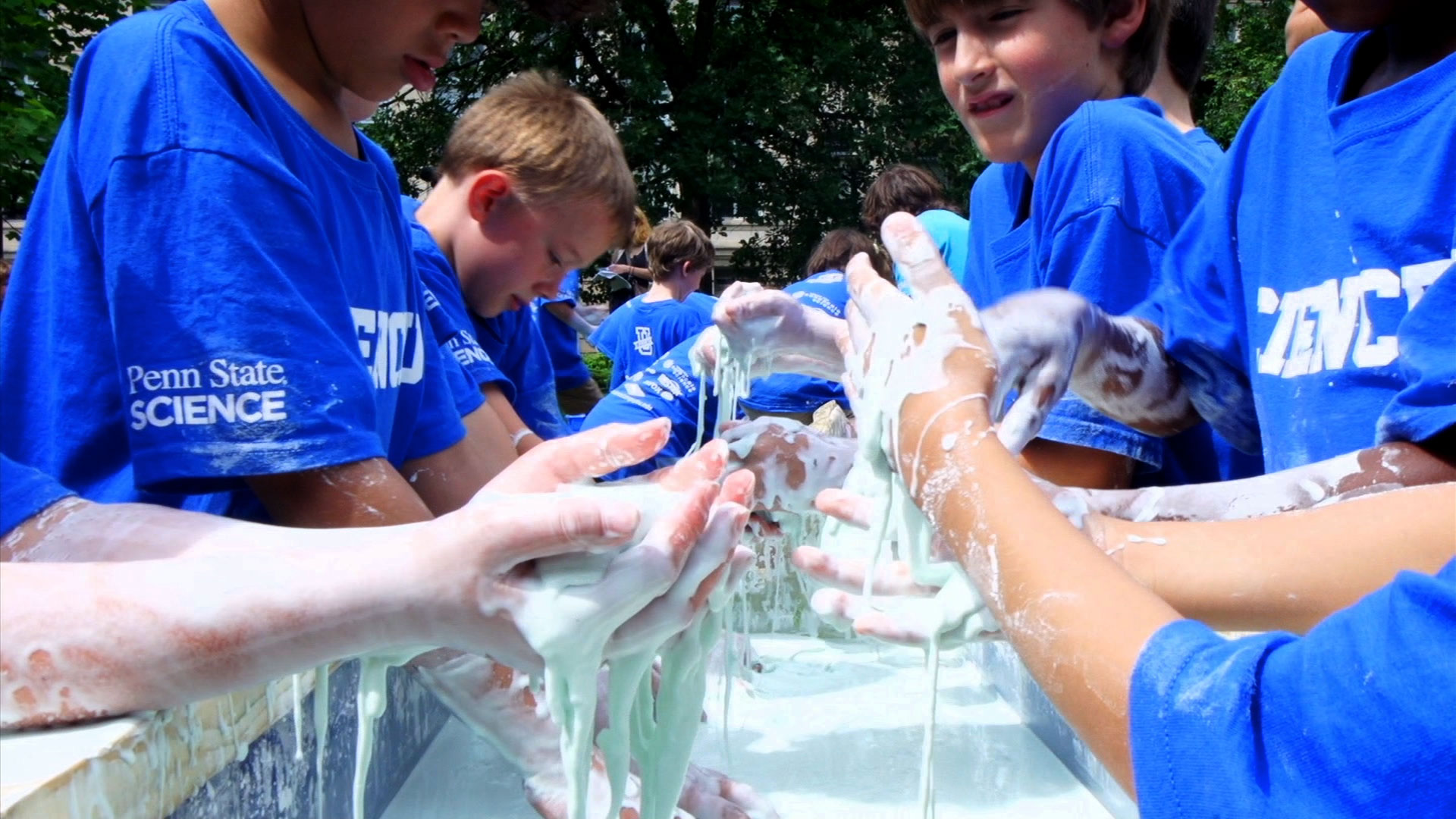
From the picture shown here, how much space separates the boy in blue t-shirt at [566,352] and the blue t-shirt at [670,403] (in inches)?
26.0

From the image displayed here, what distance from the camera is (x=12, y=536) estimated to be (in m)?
1.25

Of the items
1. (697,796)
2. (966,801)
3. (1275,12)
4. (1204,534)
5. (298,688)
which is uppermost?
(1275,12)

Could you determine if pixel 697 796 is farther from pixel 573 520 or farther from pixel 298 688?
pixel 573 520

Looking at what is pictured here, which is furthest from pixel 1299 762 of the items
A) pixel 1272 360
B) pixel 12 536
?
pixel 12 536

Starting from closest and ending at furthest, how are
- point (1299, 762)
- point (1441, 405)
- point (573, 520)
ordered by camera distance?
point (1299, 762)
point (573, 520)
point (1441, 405)

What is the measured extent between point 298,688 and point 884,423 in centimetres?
79

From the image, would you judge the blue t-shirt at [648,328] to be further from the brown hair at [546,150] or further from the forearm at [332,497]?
the forearm at [332,497]

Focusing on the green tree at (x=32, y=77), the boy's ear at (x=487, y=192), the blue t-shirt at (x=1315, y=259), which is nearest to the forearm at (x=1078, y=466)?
the blue t-shirt at (x=1315, y=259)

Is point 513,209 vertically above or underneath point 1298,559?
above

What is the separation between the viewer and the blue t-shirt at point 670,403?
Answer: 3539 millimetres

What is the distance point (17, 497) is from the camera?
4.07ft

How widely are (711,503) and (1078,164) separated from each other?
39.4 inches

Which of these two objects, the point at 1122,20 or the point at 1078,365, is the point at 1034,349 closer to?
the point at 1078,365

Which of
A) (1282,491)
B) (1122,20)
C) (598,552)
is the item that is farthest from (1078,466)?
(598,552)
